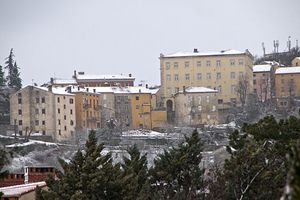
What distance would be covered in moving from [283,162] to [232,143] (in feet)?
9.83

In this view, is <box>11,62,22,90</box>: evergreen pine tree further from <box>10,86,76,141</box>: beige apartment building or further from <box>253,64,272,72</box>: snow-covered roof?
<box>253,64,272,72</box>: snow-covered roof

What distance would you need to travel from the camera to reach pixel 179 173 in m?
32.1

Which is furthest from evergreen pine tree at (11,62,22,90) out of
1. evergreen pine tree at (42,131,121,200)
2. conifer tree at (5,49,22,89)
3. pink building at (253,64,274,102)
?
evergreen pine tree at (42,131,121,200)

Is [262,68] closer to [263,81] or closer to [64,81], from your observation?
[263,81]

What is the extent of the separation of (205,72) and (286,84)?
13.6 meters

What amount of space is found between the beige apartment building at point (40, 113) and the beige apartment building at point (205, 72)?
20066 mm

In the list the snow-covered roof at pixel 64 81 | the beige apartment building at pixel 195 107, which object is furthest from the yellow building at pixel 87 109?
the snow-covered roof at pixel 64 81

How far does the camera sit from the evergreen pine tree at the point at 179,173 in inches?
1231

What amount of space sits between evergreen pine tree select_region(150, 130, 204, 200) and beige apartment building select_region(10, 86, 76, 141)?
189 feet

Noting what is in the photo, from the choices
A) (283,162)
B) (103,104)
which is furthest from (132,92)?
(283,162)

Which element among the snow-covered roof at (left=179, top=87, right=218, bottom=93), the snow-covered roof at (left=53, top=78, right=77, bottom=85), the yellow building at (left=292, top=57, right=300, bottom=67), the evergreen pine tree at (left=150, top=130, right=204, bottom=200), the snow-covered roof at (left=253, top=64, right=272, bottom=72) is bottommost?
the evergreen pine tree at (left=150, top=130, right=204, bottom=200)

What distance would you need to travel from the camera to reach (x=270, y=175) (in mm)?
24172

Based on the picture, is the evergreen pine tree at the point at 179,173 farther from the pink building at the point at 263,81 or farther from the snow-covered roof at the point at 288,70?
the pink building at the point at 263,81

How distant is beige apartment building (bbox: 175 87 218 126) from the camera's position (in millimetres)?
97375
